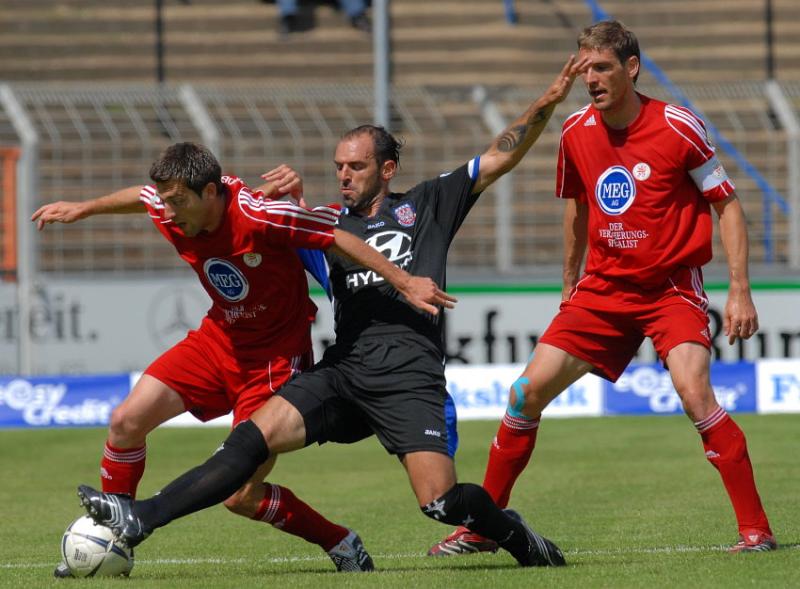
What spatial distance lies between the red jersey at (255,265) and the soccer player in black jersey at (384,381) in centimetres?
27

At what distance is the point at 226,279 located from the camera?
6730 millimetres

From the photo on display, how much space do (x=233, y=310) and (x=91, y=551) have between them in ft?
4.30

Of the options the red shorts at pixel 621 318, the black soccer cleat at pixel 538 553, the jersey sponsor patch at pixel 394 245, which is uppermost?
the jersey sponsor patch at pixel 394 245

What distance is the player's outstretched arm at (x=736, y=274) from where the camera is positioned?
21.9 feet

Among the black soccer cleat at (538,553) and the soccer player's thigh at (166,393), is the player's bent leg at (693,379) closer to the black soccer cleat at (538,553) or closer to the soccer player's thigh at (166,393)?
the black soccer cleat at (538,553)

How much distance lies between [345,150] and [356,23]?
50.1ft

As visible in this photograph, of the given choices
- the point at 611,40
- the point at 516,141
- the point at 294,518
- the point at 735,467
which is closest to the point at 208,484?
the point at 294,518

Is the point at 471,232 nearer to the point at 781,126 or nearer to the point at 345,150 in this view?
the point at 781,126

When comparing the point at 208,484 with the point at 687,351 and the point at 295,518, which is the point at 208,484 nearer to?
the point at 295,518

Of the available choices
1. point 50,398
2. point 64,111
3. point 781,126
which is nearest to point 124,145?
point 64,111

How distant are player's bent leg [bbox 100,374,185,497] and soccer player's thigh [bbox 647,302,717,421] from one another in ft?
7.27

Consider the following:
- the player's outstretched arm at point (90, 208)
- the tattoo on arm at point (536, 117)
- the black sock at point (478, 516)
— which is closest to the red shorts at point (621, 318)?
the tattoo on arm at point (536, 117)

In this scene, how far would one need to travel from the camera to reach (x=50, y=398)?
15.4 metres

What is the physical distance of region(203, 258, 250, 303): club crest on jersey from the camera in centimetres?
668
